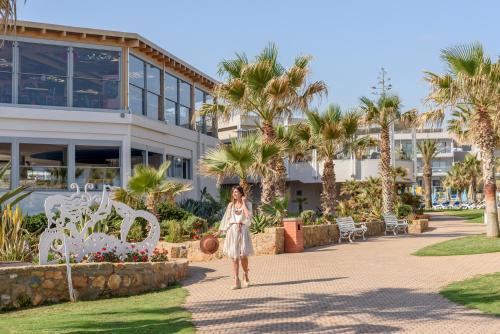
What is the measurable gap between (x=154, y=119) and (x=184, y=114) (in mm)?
3652

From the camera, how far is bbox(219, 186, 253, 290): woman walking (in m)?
11.5

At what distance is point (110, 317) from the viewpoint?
8953 millimetres

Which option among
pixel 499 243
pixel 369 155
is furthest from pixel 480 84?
pixel 369 155

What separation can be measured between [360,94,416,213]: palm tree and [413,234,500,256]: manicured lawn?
960cm

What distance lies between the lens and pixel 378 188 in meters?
38.4

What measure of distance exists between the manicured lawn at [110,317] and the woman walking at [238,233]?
1.07 meters

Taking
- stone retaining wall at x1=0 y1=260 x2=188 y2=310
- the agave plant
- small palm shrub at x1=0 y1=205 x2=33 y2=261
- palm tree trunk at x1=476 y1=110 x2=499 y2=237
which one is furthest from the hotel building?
palm tree trunk at x1=476 y1=110 x2=499 y2=237

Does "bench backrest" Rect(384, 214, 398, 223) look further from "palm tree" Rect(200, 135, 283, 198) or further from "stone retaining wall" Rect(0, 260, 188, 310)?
"stone retaining wall" Rect(0, 260, 188, 310)

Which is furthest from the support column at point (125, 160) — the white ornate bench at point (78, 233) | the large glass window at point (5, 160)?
the white ornate bench at point (78, 233)

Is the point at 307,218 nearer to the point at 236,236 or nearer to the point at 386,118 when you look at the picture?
the point at 386,118

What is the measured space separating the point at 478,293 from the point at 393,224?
16954 millimetres

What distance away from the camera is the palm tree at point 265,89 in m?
21.2

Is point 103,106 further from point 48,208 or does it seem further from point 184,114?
point 48,208

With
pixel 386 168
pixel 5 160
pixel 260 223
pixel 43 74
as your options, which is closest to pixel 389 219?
pixel 386 168
